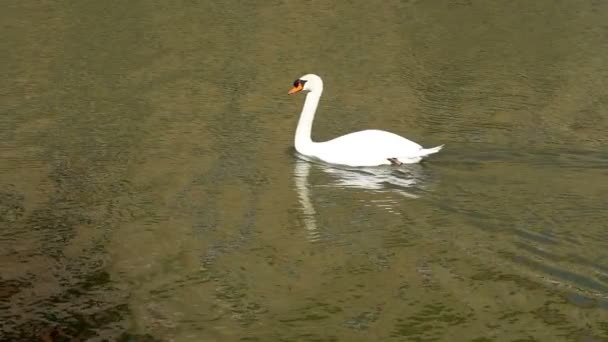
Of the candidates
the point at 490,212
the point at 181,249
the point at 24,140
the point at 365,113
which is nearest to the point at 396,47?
the point at 365,113

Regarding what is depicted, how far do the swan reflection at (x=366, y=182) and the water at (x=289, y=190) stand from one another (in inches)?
1.3

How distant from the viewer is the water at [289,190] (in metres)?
7.83

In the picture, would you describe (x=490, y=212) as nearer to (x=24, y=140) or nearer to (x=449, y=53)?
(x=24, y=140)

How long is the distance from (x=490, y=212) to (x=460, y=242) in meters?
0.80

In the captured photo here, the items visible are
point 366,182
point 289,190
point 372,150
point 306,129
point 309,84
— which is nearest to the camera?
point 289,190

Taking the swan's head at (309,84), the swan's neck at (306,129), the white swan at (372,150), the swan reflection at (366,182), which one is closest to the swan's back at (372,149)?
the white swan at (372,150)

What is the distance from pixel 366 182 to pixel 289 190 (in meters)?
0.75

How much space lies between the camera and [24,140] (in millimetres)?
12352

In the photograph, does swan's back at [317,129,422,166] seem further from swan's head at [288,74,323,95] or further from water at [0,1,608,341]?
swan's head at [288,74,323,95]

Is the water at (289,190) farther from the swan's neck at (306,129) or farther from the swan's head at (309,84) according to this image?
the swan's head at (309,84)

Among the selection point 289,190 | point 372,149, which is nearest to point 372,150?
point 372,149

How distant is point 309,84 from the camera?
12.5 m

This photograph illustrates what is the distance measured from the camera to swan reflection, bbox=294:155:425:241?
403 inches

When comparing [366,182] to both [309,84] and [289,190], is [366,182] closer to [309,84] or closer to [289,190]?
[289,190]
